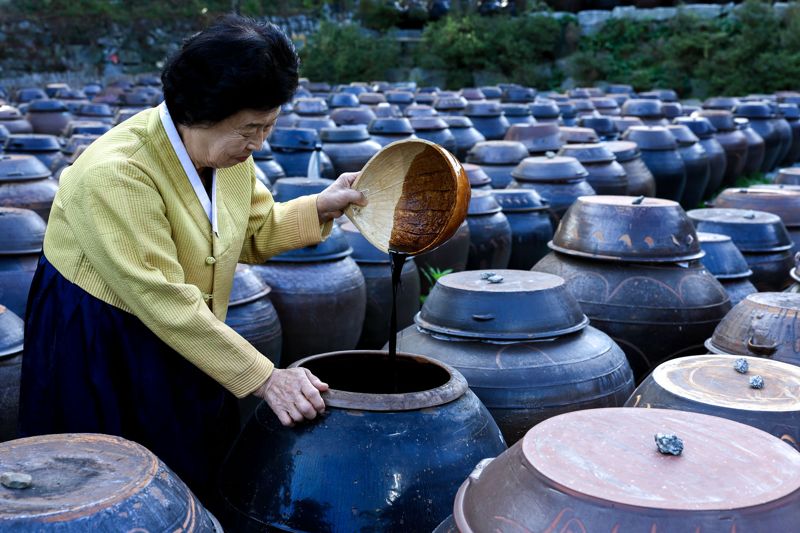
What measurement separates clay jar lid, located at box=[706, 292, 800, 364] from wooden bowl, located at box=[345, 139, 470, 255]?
1.43 m

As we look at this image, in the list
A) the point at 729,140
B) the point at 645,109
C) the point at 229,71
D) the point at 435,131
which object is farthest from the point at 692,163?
the point at 229,71

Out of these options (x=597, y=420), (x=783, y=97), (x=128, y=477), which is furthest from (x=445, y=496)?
(x=783, y=97)

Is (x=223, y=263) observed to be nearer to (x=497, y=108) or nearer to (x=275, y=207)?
(x=275, y=207)

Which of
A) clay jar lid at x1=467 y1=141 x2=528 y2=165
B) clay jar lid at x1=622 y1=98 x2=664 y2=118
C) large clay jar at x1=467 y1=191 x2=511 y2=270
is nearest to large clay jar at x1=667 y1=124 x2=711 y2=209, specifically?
clay jar lid at x1=622 y1=98 x2=664 y2=118

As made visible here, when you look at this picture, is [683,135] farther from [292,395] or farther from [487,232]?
[292,395]

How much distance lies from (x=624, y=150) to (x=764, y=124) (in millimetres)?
6020

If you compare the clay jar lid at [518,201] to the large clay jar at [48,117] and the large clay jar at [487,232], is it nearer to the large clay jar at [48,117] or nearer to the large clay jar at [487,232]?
the large clay jar at [487,232]

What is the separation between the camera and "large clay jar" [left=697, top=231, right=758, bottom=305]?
4.94m

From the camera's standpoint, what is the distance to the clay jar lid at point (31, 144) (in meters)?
7.55

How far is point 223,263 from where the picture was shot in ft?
8.27

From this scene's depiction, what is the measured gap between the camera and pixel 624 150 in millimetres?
8438

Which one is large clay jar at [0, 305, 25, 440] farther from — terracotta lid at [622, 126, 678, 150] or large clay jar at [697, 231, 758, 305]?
terracotta lid at [622, 126, 678, 150]

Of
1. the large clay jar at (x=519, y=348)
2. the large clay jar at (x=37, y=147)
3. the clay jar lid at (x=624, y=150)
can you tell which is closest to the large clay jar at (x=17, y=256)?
the large clay jar at (x=519, y=348)

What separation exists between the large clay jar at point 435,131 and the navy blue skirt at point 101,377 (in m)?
7.26
